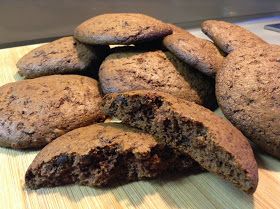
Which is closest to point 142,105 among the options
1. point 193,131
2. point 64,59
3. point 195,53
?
point 193,131

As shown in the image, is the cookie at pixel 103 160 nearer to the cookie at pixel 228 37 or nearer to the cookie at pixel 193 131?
the cookie at pixel 193 131

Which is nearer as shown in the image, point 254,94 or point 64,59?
point 254,94

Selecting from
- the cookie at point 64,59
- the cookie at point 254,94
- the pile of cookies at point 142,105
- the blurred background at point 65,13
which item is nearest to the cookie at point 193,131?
the pile of cookies at point 142,105

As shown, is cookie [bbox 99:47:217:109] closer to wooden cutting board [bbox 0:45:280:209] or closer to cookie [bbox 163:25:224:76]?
cookie [bbox 163:25:224:76]

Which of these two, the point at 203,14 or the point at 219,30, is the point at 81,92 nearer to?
the point at 219,30

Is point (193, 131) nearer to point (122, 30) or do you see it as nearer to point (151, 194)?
point (151, 194)

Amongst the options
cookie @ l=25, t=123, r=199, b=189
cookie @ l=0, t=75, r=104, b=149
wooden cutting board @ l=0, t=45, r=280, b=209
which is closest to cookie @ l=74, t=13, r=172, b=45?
cookie @ l=0, t=75, r=104, b=149
